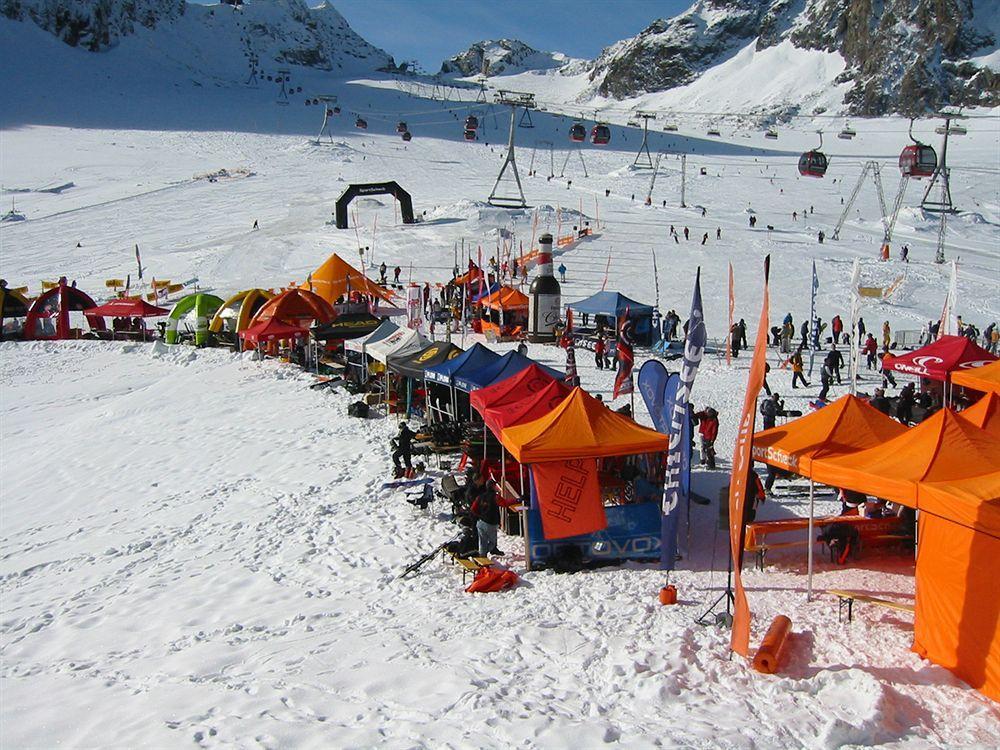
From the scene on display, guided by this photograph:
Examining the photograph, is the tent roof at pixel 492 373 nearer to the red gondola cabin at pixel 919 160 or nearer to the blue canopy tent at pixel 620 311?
the blue canopy tent at pixel 620 311

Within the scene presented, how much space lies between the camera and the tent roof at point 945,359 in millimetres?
13422

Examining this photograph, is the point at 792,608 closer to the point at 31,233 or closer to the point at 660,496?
the point at 660,496

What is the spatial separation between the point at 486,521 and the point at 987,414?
569 centimetres

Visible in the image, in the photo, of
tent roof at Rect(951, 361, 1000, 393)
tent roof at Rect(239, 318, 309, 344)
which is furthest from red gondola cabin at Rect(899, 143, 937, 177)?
tent roof at Rect(239, 318, 309, 344)

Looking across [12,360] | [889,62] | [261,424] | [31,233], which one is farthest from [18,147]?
[889,62]

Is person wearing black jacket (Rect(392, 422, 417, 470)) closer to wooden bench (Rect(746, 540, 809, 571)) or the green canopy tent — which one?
wooden bench (Rect(746, 540, 809, 571))

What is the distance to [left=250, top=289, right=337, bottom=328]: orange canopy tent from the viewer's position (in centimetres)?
1972

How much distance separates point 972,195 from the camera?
52.2 meters

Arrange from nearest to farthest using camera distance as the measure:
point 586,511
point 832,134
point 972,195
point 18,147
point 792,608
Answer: point 792,608 < point 586,511 < point 972,195 < point 18,147 < point 832,134

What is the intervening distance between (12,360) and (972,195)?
2081 inches

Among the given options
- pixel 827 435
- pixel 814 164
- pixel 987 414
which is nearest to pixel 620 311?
pixel 987 414

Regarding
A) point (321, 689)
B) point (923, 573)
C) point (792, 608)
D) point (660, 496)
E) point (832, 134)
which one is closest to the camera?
point (321, 689)

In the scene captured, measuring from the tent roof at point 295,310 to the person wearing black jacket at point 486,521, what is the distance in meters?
12.2

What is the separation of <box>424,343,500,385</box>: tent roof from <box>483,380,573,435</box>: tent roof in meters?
2.29
